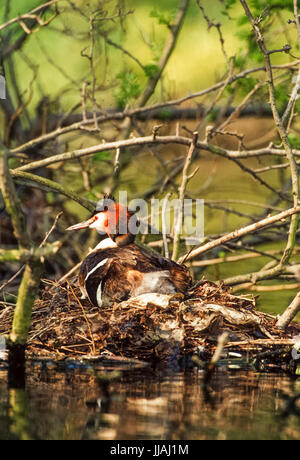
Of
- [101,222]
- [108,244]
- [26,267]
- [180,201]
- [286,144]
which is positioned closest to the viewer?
[26,267]

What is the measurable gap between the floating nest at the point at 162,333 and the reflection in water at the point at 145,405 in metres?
0.20

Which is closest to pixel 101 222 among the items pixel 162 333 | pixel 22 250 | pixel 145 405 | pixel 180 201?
pixel 180 201

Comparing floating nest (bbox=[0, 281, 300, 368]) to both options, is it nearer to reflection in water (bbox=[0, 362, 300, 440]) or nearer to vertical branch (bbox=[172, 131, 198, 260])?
reflection in water (bbox=[0, 362, 300, 440])

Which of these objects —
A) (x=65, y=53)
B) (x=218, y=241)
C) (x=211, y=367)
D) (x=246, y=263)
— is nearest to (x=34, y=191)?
(x=65, y=53)

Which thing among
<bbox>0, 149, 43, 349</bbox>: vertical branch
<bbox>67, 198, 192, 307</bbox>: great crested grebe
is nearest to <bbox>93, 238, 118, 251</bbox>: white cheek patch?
<bbox>67, 198, 192, 307</bbox>: great crested grebe

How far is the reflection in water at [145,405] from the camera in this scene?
11.9 ft

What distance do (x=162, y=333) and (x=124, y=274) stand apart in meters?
Answer: 0.66

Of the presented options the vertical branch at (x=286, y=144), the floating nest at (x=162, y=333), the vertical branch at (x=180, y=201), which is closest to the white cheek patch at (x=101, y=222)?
the vertical branch at (x=180, y=201)

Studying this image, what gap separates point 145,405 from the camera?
4.10 metres

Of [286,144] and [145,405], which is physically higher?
[286,144]

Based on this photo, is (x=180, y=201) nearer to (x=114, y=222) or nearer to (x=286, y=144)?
(x=114, y=222)

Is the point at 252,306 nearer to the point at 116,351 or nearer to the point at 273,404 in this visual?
the point at 116,351

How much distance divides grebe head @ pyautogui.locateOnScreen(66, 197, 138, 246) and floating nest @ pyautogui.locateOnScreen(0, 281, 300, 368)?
819 millimetres

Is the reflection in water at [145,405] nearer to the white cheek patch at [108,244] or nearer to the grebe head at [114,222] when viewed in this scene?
the white cheek patch at [108,244]
